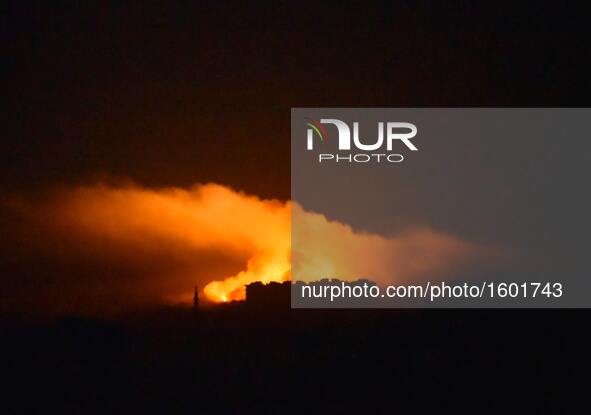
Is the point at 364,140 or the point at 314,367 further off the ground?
the point at 364,140

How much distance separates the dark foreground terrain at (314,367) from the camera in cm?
1269

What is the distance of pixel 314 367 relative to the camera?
13922mm

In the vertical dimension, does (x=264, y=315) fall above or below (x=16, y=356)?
above

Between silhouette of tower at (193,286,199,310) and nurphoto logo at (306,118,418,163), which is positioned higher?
nurphoto logo at (306,118,418,163)

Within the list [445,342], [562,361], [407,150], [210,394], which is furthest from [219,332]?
[562,361]

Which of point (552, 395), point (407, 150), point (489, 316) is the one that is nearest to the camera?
point (552, 395)

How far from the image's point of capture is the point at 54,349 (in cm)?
1446

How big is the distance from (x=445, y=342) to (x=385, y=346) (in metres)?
1.25

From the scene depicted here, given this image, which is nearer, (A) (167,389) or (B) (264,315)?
(A) (167,389)

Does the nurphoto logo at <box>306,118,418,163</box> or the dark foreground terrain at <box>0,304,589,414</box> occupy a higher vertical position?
the nurphoto logo at <box>306,118,418,163</box>

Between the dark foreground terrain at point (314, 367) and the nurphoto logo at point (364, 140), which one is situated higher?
the nurphoto logo at point (364, 140)

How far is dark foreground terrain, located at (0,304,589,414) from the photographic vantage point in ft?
41.6

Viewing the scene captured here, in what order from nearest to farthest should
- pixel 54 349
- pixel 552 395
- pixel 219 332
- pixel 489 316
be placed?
pixel 552 395 → pixel 54 349 → pixel 489 316 → pixel 219 332

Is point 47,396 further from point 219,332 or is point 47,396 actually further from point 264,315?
point 264,315
